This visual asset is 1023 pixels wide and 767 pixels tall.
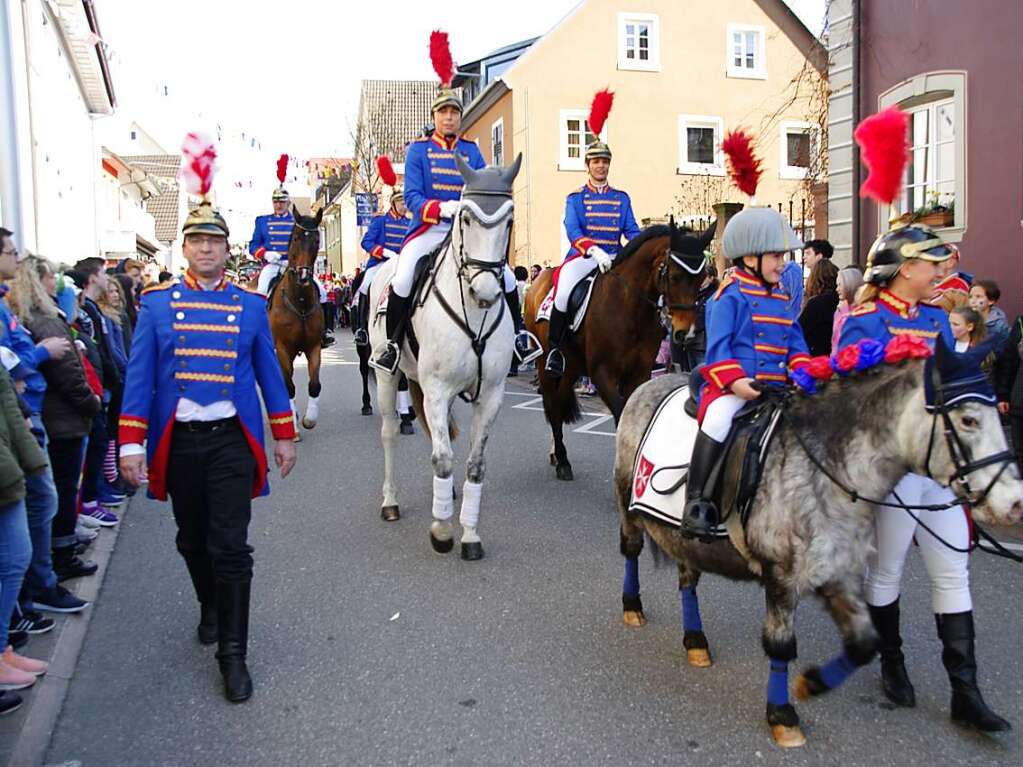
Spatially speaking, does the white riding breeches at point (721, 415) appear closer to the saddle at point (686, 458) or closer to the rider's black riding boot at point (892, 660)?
the saddle at point (686, 458)

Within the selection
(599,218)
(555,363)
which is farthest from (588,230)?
(555,363)

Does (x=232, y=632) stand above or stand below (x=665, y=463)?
below

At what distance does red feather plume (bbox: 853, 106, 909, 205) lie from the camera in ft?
13.8

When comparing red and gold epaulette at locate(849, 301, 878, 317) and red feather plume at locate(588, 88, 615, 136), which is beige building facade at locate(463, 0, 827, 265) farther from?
red and gold epaulette at locate(849, 301, 878, 317)

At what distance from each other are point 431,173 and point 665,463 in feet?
13.1

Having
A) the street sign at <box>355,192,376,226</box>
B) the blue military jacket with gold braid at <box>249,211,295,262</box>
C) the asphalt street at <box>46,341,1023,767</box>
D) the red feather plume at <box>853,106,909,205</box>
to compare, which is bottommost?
the asphalt street at <box>46,341,1023,767</box>

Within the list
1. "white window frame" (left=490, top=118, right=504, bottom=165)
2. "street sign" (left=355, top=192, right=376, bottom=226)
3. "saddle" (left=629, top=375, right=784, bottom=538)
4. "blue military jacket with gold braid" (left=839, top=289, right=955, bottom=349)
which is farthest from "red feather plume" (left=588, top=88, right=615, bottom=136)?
"street sign" (left=355, top=192, right=376, bottom=226)

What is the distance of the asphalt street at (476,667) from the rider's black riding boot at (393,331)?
51.4 inches

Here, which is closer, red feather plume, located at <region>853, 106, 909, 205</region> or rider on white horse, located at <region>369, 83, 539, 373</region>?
red feather plume, located at <region>853, 106, 909, 205</region>

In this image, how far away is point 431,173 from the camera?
289 inches

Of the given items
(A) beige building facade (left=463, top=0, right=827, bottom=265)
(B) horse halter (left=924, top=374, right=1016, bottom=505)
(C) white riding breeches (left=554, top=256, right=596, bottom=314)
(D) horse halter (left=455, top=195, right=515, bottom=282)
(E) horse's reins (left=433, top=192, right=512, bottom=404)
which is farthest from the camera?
(A) beige building facade (left=463, top=0, right=827, bottom=265)

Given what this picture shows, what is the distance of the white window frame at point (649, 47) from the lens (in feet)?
98.0

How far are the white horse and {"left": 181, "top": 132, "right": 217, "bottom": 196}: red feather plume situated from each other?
1740 mm

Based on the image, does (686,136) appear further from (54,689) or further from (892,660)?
(54,689)
